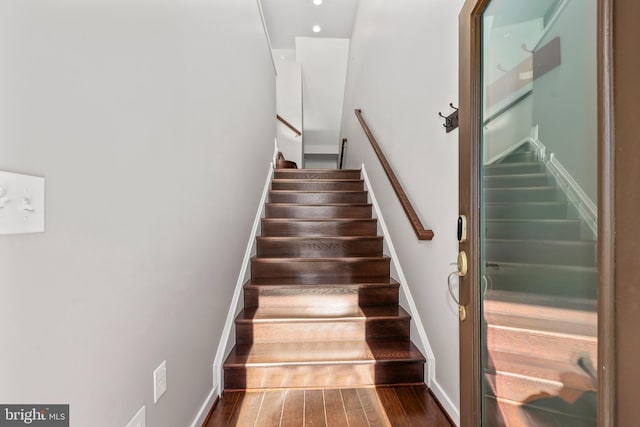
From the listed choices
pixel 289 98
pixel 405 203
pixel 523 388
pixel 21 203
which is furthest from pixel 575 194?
pixel 289 98

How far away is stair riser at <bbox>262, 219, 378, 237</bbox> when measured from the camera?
2809 millimetres

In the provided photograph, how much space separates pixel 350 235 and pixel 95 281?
2.25 meters

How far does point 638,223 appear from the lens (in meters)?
0.47

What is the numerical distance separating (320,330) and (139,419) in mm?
1165

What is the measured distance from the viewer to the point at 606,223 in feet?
1.71

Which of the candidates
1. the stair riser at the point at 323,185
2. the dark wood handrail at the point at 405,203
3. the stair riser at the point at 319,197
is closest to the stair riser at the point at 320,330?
the dark wood handrail at the point at 405,203

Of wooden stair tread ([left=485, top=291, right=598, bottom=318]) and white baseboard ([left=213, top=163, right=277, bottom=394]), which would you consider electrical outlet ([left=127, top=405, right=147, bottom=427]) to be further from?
wooden stair tread ([left=485, top=291, right=598, bottom=318])

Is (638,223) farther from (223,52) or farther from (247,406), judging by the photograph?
(223,52)

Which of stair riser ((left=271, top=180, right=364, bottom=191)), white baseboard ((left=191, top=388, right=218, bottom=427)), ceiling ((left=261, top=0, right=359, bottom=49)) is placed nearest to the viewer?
white baseboard ((left=191, top=388, right=218, bottom=427))

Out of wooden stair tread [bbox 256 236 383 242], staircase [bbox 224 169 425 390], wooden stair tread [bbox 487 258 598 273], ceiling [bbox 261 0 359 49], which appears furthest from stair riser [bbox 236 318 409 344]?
ceiling [bbox 261 0 359 49]

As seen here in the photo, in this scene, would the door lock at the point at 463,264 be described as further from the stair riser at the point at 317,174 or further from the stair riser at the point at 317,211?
the stair riser at the point at 317,174

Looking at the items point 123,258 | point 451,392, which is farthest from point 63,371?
point 451,392

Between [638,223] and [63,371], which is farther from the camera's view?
[63,371]

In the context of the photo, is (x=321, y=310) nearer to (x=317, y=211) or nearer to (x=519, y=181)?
(x=317, y=211)
